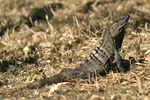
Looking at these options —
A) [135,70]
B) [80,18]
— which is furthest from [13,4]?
[135,70]

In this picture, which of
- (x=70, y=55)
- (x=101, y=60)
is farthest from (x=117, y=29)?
(x=70, y=55)

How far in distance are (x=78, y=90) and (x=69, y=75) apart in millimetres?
647

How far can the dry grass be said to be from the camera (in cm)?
408

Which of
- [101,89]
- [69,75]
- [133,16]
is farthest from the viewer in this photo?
[133,16]

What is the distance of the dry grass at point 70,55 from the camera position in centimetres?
408

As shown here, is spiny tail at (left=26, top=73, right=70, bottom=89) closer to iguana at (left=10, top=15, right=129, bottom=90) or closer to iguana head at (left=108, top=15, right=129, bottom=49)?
iguana at (left=10, top=15, right=129, bottom=90)

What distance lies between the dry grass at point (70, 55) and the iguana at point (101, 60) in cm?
18

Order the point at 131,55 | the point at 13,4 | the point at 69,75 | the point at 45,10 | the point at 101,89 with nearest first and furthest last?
the point at 101,89 → the point at 69,75 → the point at 131,55 → the point at 45,10 → the point at 13,4

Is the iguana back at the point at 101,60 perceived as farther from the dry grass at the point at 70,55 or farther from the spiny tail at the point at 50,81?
the dry grass at the point at 70,55

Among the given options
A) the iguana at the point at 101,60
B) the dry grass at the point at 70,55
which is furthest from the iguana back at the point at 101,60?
the dry grass at the point at 70,55

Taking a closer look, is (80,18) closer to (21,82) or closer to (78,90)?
(21,82)

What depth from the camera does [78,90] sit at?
13.7ft

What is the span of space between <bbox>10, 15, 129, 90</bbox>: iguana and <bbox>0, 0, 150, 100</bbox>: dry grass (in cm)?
18

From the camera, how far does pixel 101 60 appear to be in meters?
5.04
